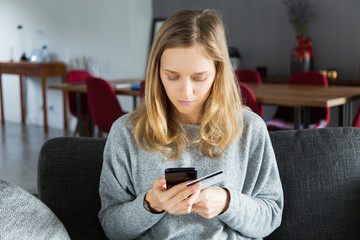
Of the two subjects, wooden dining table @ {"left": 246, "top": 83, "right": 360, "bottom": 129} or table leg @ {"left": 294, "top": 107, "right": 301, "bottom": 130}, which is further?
table leg @ {"left": 294, "top": 107, "right": 301, "bottom": 130}

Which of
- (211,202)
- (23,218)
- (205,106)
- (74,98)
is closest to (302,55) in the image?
(74,98)

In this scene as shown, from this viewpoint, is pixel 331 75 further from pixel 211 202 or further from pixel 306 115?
pixel 211 202

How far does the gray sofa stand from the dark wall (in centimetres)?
322

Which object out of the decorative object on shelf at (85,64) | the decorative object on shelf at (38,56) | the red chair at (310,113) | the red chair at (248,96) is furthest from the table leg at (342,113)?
the decorative object on shelf at (38,56)

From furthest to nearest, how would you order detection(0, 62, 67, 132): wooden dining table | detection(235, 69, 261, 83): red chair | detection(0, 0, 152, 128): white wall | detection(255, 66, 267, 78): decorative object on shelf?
detection(0, 62, 67, 132): wooden dining table
detection(0, 0, 152, 128): white wall
detection(255, 66, 267, 78): decorative object on shelf
detection(235, 69, 261, 83): red chair

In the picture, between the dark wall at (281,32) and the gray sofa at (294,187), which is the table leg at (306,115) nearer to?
the dark wall at (281,32)

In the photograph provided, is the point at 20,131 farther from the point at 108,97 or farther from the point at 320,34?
the point at 320,34

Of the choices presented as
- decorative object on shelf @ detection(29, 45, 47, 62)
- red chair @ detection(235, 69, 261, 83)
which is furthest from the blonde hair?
decorative object on shelf @ detection(29, 45, 47, 62)

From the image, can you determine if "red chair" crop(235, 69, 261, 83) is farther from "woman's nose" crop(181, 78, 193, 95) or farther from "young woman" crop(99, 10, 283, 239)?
"woman's nose" crop(181, 78, 193, 95)

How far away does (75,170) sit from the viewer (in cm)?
138

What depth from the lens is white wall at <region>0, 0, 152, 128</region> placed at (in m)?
5.31

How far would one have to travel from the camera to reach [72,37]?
19.1ft

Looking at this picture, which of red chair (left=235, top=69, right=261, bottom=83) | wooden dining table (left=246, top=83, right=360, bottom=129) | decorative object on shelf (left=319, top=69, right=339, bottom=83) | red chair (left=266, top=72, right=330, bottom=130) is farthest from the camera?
decorative object on shelf (left=319, top=69, right=339, bottom=83)

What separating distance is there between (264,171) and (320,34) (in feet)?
11.7
